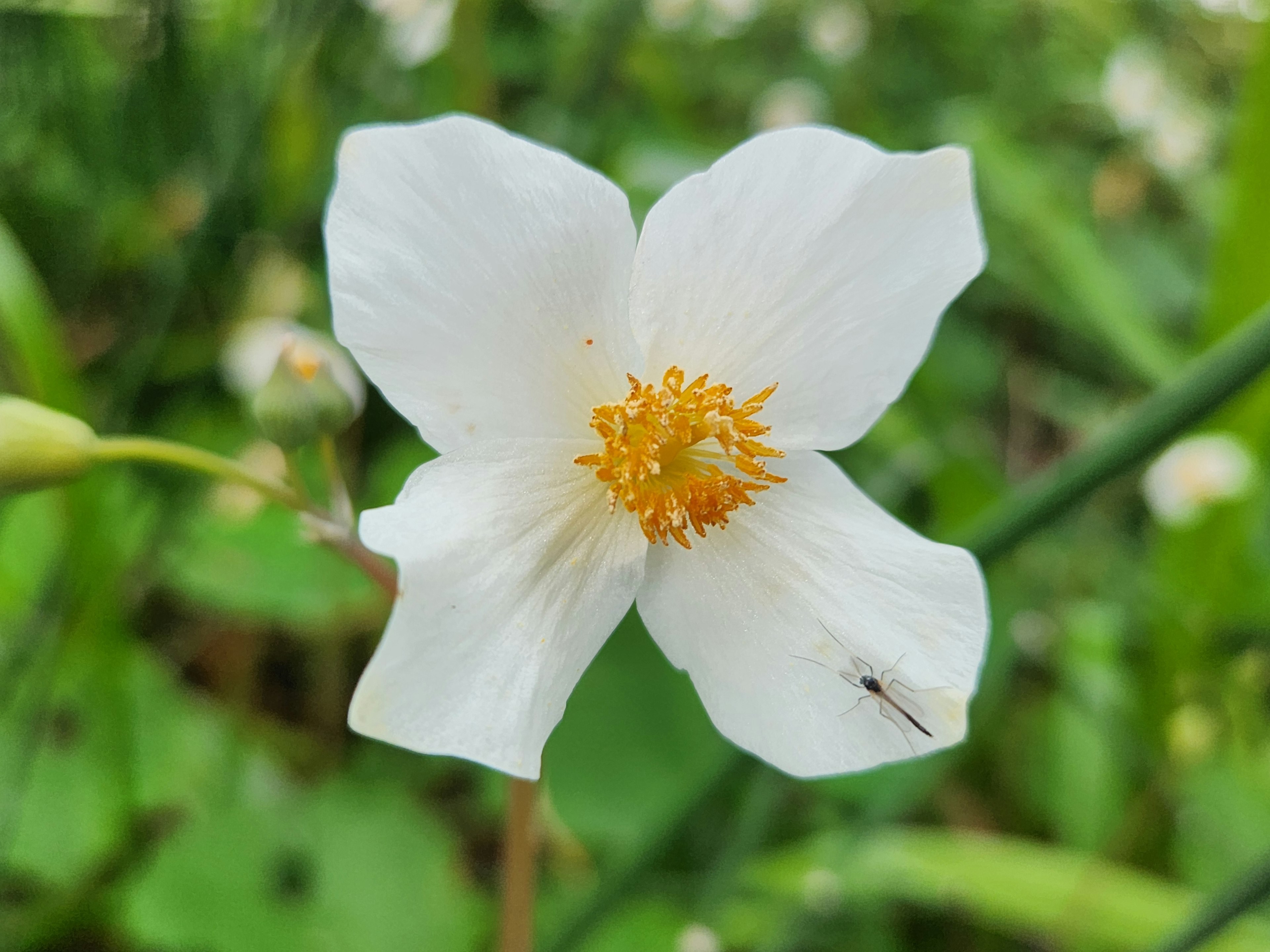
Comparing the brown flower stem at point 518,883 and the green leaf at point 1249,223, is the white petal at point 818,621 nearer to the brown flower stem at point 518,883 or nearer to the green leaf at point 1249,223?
the brown flower stem at point 518,883

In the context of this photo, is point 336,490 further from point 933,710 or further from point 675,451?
point 933,710

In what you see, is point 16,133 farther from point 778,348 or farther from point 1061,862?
point 1061,862

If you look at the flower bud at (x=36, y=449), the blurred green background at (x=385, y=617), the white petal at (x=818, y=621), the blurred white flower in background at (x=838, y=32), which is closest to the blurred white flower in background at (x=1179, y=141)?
the blurred green background at (x=385, y=617)

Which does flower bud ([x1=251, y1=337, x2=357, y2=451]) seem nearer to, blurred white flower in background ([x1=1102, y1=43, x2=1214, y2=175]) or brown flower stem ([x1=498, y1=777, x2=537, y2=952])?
brown flower stem ([x1=498, y1=777, x2=537, y2=952])

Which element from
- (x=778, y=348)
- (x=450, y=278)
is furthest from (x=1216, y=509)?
(x=450, y=278)

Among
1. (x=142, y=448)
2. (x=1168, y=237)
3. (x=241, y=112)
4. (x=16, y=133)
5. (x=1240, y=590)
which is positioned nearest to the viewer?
(x=142, y=448)
